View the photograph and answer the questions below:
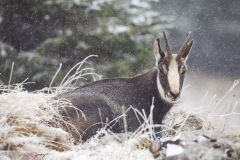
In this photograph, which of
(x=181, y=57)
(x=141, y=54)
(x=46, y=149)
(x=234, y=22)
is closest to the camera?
(x=46, y=149)

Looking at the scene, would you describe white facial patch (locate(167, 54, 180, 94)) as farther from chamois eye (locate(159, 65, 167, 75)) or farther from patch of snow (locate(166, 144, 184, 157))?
patch of snow (locate(166, 144, 184, 157))

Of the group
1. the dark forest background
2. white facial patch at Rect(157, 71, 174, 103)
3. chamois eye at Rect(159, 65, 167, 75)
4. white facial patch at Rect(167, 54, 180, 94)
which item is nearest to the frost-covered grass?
white facial patch at Rect(167, 54, 180, 94)

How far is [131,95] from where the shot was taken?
26.9 feet

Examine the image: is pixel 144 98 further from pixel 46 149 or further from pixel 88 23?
pixel 88 23

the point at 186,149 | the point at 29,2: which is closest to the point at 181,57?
the point at 186,149

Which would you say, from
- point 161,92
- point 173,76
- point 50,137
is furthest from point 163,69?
point 50,137

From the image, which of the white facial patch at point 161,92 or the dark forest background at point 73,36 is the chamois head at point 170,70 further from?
the dark forest background at point 73,36

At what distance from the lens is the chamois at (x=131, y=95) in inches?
299

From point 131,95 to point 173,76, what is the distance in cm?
63

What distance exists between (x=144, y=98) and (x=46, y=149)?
2.35 metres

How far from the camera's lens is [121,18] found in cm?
1382

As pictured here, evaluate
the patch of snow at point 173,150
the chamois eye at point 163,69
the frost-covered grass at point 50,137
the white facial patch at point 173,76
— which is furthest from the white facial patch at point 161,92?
the patch of snow at point 173,150

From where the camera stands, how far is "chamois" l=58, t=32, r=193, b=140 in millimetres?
7597

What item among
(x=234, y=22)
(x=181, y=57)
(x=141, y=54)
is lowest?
(x=234, y=22)
